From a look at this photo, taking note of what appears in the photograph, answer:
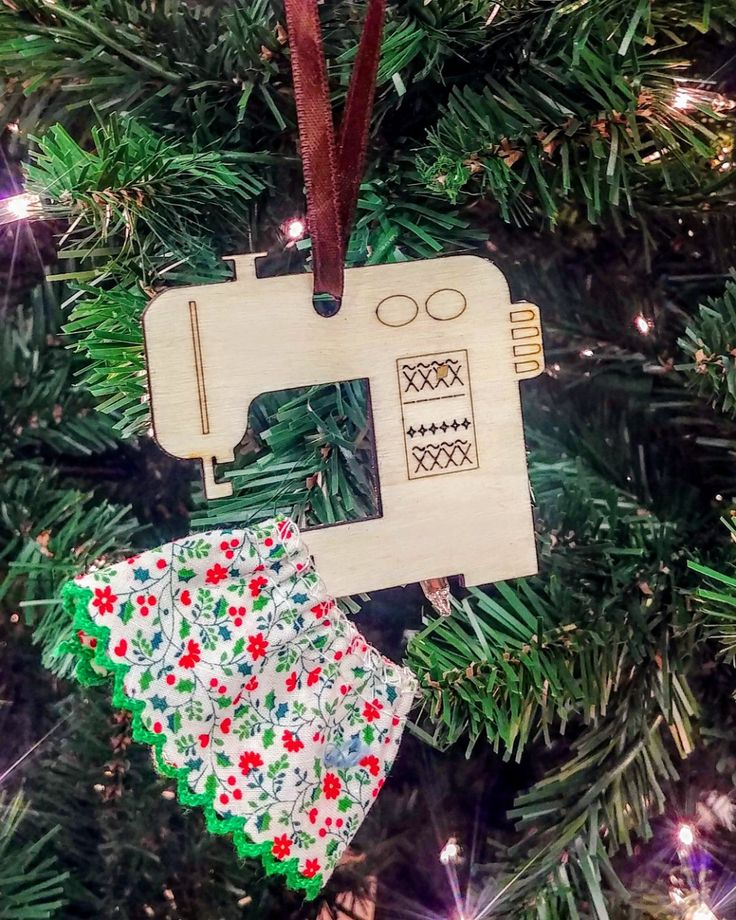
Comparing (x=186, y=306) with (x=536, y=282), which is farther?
(x=536, y=282)

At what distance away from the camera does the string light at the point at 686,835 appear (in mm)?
450

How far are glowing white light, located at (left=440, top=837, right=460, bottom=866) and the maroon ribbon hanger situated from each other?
0.36m

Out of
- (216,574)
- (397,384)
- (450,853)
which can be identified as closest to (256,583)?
(216,574)

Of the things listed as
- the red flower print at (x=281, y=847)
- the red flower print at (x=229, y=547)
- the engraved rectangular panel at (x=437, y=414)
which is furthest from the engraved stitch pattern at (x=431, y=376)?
the red flower print at (x=281, y=847)

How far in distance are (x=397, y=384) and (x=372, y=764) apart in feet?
0.67

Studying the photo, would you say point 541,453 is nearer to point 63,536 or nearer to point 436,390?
point 436,390

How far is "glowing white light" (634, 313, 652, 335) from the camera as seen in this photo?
454 millimetres

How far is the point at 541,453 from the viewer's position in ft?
1.58

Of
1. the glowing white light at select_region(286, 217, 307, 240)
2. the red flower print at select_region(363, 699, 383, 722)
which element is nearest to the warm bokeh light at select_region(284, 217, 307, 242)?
the glowing white light at select_region(286, 217, 307, 240)

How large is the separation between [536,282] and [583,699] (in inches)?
9.6

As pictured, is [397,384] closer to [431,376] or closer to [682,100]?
[431,376]

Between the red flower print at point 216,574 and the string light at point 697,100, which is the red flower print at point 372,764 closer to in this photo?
the red flower print at point 216,574

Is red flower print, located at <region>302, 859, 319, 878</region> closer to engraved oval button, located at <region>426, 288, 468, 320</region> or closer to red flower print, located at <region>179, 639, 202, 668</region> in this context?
red flower print, located at <region>179, 639, 202, 668</region>

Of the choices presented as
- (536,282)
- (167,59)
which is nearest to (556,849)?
(536,282)
